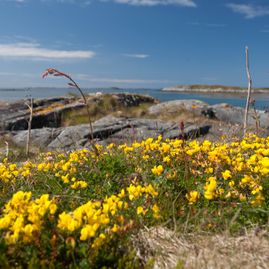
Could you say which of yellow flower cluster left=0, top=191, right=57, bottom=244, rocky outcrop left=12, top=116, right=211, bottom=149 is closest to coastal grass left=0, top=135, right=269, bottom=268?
yellow flower cluster left=0, top=191, right=57, bottom=244

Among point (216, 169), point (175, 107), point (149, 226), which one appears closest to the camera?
point (149, 226)

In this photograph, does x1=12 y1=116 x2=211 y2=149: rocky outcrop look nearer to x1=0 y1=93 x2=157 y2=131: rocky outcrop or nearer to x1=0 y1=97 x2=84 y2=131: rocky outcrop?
x1=0 y1=97 x2=84 y2=131: rocky outcrop

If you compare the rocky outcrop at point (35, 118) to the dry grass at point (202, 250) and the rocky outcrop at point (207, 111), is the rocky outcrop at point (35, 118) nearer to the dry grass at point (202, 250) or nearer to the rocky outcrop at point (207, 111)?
the rocky outcrop at point (207, 111)

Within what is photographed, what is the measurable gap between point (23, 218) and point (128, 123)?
43.4 feet

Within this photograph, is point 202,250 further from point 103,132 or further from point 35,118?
point 35,118

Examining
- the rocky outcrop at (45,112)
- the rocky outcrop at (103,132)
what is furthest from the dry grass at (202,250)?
the rocky outcrop at (45,112)

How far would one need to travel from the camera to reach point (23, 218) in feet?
11.2

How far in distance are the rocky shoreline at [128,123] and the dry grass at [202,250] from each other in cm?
648

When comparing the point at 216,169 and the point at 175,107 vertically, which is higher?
the point at 216,169

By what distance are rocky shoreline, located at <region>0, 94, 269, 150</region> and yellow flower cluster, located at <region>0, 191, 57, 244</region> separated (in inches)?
283

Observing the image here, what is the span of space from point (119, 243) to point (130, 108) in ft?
80.0

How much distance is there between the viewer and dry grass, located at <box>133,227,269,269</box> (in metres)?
3.30

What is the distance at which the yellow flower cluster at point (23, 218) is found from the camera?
323 centimetres

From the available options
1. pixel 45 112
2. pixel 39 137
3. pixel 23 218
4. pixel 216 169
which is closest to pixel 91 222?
pixel 23 218
